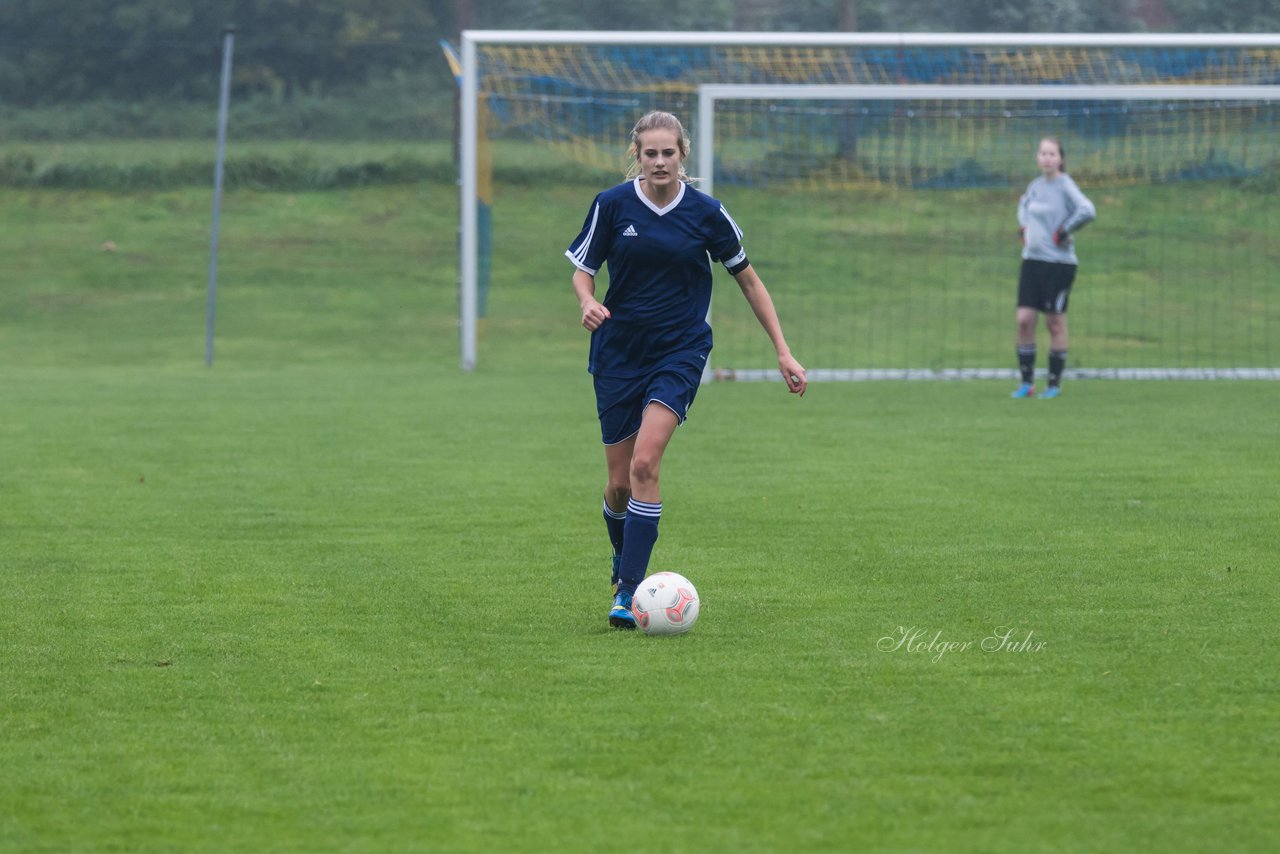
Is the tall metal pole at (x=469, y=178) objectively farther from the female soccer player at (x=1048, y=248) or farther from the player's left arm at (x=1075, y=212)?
the player's left arm at (x=1075, y=212)

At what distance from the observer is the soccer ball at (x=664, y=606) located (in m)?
5.70

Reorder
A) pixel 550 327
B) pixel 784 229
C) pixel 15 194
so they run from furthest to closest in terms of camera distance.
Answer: pixel 15 194
pixel 784 229
pixel 550 327

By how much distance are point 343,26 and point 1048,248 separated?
2066 cm

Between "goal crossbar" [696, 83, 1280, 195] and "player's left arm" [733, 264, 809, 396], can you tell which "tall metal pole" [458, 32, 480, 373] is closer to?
"goal crossbar" [696, 83, 1280, 195]

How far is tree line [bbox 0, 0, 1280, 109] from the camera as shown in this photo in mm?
30109

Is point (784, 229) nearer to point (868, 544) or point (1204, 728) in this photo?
point (868, 544)

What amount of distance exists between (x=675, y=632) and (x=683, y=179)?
159 cm

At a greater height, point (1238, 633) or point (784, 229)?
point (1238, 633)

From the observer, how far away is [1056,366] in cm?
1413

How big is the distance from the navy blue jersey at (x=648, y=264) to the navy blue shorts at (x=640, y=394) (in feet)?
0.13

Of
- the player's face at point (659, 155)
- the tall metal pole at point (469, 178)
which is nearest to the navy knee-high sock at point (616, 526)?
the player's face at point (659, 155)

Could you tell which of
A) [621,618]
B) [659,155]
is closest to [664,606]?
[621,618]

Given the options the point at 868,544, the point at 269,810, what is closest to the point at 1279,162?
the point at 868,544

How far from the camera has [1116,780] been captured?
4082 mm
